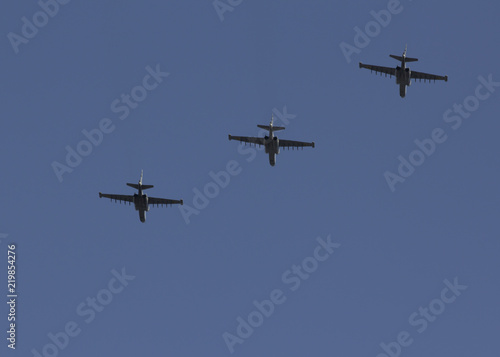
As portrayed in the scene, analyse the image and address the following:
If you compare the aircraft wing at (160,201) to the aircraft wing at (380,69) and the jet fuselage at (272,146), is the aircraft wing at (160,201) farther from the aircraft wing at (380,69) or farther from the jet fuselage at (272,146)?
the aircraft wing at (380,69)

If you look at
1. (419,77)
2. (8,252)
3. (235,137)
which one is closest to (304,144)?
(235,137)

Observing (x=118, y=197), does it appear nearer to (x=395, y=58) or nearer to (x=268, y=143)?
(x=268, y=143)

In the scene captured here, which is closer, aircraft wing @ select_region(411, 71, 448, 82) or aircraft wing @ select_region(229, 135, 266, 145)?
aircraft wing @ select_region(229, 135, 266, 145)

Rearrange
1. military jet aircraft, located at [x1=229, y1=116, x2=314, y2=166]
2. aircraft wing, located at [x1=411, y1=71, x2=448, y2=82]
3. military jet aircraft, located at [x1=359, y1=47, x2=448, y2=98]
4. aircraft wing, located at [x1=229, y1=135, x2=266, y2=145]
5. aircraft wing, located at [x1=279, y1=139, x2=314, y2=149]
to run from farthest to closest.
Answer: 1. aircraft wing, located at [x1=411, y1=71, x2=448, y2=82]
2. aircraft wing, located at [x1=279, y1=139, x2=314, y2=149]
3. aircraft wing, located at [x1=229, y1=135, x2=266, y2=145]
4. military jet aircraft, located at [x1=359, y1=47, x2=448, y2=98]
5. military jet aircraft, located at [x1=229, y1=116, x2=314, y2=166]

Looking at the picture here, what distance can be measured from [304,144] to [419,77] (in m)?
18.3

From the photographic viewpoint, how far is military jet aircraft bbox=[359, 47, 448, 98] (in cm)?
13462

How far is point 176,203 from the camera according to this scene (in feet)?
472

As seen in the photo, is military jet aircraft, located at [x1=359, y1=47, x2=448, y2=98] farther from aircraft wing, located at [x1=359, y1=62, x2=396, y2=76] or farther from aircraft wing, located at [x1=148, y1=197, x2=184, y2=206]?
aircraft wing, located at [x1=148, y1=197, x2=184, y2=206]

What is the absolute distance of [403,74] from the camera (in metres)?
137

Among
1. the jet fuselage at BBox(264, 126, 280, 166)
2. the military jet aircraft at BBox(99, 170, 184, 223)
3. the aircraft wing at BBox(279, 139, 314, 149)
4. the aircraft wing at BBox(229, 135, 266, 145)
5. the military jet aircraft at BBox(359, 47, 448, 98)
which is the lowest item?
the military jet aircraft at BBox(99, 170, 184, 223)

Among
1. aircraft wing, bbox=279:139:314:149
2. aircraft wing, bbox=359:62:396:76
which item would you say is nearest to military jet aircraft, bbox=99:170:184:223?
aircraft wing, bbox=279:139:314:149

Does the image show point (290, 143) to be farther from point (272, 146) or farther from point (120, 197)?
point (120, 197)

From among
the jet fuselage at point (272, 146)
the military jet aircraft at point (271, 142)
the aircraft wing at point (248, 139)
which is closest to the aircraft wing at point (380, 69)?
the military jet aircraft at point (271, 142)

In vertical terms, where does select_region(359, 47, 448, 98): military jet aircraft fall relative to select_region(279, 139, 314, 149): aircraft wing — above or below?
above
